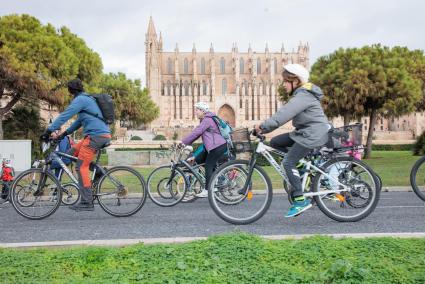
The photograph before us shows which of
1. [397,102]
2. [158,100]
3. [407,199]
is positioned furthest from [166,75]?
[407,199]

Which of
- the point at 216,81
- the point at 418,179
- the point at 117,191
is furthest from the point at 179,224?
the point at 216,81

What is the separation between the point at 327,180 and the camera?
5.72 meters

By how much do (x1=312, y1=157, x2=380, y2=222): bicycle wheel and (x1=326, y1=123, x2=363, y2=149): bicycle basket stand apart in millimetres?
198

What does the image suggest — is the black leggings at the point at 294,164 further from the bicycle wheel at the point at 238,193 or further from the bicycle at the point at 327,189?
the bicycle wheel at the point at 238,193

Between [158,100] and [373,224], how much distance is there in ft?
282

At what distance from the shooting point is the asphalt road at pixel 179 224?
16.9ft

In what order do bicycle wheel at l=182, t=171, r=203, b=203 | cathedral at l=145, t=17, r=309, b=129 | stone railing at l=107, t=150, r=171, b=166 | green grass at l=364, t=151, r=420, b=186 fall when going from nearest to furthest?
1. bicycle wheel at l=182, t=171, r=203, b=203
2. green grass at l=364, t=151, r=420, b=186
3. stone railing at l=107, t=150, r=171, b=166
4. cathedral at l=145, t=17, r=309, b=129

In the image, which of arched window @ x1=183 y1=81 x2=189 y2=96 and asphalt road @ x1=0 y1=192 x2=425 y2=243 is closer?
asphalt road @ x1=0 y1=192 x2=425 y2=243

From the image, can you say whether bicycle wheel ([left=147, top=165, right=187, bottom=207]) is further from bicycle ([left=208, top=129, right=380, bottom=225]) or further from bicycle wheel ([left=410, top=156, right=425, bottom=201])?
bicycle wheel ([left=410, top=156, right=425, bottom=201])

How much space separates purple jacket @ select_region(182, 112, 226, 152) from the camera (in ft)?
26.1

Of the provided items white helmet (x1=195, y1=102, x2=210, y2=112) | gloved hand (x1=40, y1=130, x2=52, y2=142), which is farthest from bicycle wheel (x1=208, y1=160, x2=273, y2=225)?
white helmet (x1=195, y1=102, x2=210, y2=112)

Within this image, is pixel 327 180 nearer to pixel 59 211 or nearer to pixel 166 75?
pixel 59 211

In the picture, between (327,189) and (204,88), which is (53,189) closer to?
(327,189)

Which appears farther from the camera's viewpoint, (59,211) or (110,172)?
(59,211)
